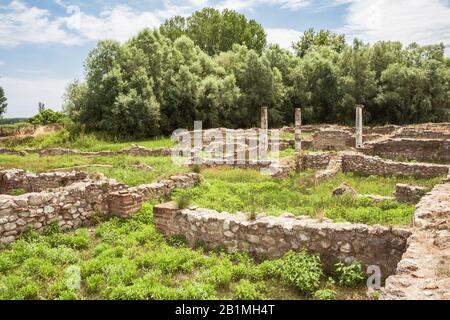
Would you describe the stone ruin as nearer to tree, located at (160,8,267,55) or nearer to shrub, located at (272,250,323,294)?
shrub, located at (272,250,323,294)

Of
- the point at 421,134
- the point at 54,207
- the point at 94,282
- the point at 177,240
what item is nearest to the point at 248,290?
the point at 94,282

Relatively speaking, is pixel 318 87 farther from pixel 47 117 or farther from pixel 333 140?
pixel 47 117

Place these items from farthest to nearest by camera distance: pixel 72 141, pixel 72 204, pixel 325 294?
pixel 72 141, pixel 72 204, pixel 325 294

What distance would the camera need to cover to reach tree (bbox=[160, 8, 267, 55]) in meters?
65.4

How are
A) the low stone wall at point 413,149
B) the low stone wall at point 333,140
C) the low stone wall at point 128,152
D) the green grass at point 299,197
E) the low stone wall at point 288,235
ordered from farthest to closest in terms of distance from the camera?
the low stone wall at point 333,140
the low stone wall at point 128,152
the low stone wall at point 413,149
the green grass at point 299,197
the low stone wall at point 288,235

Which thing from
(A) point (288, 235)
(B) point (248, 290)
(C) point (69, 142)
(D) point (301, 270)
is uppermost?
(C) point (69, 142)

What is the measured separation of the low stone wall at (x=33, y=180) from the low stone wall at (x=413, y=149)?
673 inches

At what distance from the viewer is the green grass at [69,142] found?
104ft

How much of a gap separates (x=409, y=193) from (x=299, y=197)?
11.7 feet

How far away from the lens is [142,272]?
7.06 metres

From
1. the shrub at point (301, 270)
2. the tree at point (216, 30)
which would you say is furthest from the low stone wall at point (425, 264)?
the tree at point (216, 30)

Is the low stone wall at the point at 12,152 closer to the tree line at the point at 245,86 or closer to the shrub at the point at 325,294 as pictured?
the tree line at the point at 245,86

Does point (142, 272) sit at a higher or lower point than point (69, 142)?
lower

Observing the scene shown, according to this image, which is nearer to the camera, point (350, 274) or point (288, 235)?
point (350, 274)
